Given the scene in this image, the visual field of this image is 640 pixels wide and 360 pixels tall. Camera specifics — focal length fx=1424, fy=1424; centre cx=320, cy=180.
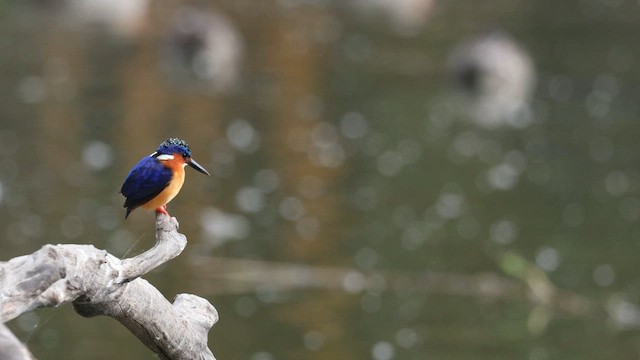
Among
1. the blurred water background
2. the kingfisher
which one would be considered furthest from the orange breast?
the blurred water background

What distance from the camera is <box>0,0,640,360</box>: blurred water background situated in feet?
39.4

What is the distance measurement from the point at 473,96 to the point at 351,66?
2.02 meters

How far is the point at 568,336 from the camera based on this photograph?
1178 centimetres

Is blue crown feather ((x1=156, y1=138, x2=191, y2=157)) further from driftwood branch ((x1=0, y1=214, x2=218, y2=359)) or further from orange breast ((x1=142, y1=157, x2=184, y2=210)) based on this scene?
driftwood branch ((x1=0, y1=214, x2=218, y2=359))

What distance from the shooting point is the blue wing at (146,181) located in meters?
3.86

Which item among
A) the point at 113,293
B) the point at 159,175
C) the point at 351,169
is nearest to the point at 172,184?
the point at 159,175

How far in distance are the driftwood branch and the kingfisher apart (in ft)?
0.39

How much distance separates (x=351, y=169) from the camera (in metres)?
17.1

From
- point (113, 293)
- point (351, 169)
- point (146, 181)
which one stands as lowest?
point (113, 293)

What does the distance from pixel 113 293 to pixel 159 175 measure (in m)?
0.34

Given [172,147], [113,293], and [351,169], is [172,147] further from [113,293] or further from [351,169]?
[351,169]

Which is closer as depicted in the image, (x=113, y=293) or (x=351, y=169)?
(x=113, y=293)

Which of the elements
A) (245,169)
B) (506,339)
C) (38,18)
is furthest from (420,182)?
(38,18)

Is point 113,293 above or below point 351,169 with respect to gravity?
below
